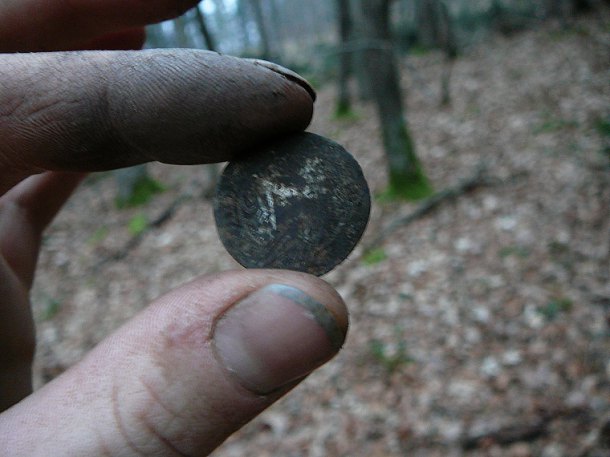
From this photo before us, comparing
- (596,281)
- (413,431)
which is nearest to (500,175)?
(596,281)

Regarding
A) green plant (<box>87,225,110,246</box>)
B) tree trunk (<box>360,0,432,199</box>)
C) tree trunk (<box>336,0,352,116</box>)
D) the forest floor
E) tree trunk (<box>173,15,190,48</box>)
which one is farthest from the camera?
tree trunk (<box>336,0,352,116</box>)

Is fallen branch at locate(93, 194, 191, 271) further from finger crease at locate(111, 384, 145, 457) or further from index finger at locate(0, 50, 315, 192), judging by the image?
finger crease at locate(111, 384, 145, 457)

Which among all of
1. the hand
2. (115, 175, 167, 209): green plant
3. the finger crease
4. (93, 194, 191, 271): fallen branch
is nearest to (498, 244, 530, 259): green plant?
the hand

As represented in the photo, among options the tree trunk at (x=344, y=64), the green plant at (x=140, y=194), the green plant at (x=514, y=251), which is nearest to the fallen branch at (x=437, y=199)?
the green plant at (x=514, y=251)

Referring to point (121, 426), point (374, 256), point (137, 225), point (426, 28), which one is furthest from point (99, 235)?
point (426, 28)

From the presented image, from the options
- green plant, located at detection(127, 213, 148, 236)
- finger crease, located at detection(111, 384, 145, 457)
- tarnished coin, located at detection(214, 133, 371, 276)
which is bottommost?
green plant, located at detection(127, 213, 148, 236)

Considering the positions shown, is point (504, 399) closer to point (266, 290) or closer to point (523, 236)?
point (523, 236)

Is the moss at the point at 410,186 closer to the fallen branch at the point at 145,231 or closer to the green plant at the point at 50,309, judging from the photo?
the fallen branch at the point at 145,231
